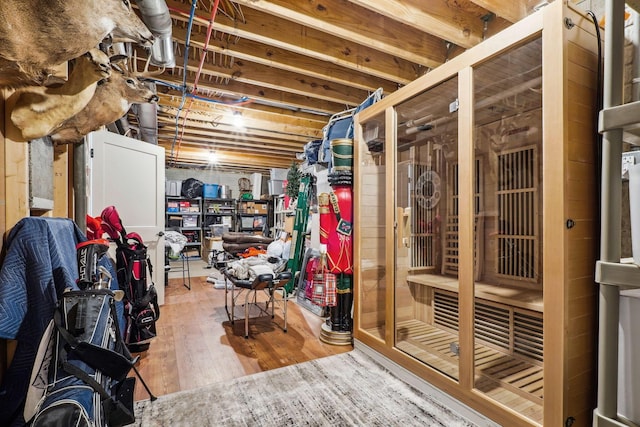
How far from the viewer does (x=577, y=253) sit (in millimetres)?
1411

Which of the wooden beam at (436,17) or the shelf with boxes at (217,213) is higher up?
the wooden beam at (436,17)

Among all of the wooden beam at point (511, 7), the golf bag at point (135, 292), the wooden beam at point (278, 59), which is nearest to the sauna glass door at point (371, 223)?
the wooden beam at point (278, 59)

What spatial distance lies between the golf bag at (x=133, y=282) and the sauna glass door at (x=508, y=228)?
2.53 meters

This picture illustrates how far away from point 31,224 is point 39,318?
0.41 meters

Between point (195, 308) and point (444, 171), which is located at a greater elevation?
point (444, 171)

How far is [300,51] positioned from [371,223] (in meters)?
1.67

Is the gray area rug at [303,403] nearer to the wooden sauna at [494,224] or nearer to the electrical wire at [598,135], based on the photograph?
the wooden sauna at [494,224]

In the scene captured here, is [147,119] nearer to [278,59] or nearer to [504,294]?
[278,59]

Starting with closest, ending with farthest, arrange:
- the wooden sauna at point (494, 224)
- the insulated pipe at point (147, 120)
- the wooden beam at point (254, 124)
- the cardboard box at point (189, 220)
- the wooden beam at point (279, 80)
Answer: the wooden sauna at point (494, 224) → the wooden beam at point (279, 80) → the insulated pipe at point (147, 120) → the wooden beam at point (254, 124) → the cardboard box at point (189, 220)

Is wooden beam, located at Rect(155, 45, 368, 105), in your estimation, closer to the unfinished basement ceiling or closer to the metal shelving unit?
the unfinished basement ceiling

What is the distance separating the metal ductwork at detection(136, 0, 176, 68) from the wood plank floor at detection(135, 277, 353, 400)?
2.35 m

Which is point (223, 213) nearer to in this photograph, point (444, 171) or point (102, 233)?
point (102, 233)

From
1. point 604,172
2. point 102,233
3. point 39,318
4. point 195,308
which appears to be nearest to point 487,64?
point 604,172

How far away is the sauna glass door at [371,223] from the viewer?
9.00ft
